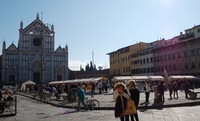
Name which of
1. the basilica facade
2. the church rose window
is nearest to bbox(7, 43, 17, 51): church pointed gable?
the basilica facade

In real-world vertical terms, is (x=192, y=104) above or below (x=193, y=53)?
below

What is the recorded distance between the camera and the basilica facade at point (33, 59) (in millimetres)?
68312

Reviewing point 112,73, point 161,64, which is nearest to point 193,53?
point 161,64

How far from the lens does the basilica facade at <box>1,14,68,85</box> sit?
68312mm

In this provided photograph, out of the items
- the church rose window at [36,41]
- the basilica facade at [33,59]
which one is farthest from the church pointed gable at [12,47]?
the church rose window at [36,41]

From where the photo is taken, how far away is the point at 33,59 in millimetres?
70875

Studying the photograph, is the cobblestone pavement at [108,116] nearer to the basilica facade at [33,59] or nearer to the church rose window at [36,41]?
the basilica facade at [33,59]

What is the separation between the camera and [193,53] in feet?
158

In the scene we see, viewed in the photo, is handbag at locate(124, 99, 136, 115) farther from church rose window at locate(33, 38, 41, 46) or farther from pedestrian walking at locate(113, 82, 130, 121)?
church rose window at locate(33, 38, 41, 46)

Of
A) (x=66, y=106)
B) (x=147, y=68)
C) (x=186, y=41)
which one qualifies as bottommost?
(x=66, y=106)

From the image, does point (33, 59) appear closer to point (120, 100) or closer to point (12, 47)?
point (12, 47)

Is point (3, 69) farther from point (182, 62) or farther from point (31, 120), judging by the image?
point (31, 120)

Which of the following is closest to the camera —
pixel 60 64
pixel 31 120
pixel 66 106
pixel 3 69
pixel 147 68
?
pixel 31 120

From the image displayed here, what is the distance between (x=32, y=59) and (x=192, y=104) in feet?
197
